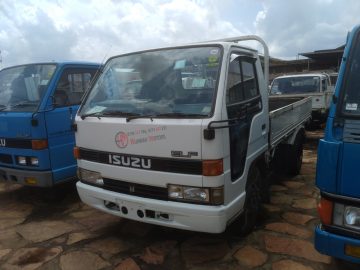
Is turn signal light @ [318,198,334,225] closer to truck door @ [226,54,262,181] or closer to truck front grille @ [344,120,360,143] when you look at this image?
truck front grille @ [344,120,360,143]

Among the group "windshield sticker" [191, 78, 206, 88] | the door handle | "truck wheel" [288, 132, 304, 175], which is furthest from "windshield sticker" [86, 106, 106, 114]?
"truck wheel" [288, 132, 304, 175]

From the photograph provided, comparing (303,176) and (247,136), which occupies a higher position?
(247,136)

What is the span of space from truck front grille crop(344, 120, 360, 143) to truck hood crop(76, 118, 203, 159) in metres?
1.10


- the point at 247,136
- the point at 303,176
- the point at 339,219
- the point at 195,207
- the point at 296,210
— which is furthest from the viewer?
the point at 303,176

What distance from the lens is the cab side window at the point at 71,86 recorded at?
16.1 feet

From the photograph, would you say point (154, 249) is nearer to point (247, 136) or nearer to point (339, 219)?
point (247, 136)

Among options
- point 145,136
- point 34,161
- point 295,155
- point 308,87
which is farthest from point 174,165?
point 308,87

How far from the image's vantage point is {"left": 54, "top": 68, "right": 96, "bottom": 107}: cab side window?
4.91 metres

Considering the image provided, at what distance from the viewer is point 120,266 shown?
131 inches

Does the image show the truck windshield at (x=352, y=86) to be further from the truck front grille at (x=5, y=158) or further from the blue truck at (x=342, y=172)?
the truck front grille at (x=5, y=158)

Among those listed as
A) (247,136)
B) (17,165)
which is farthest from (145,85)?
(17,165)

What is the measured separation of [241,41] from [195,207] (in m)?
2.08

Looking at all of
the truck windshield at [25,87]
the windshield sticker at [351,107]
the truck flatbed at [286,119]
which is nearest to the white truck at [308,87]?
the truck flatbed at [286,119]

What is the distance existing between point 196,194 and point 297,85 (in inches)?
Result: 387
